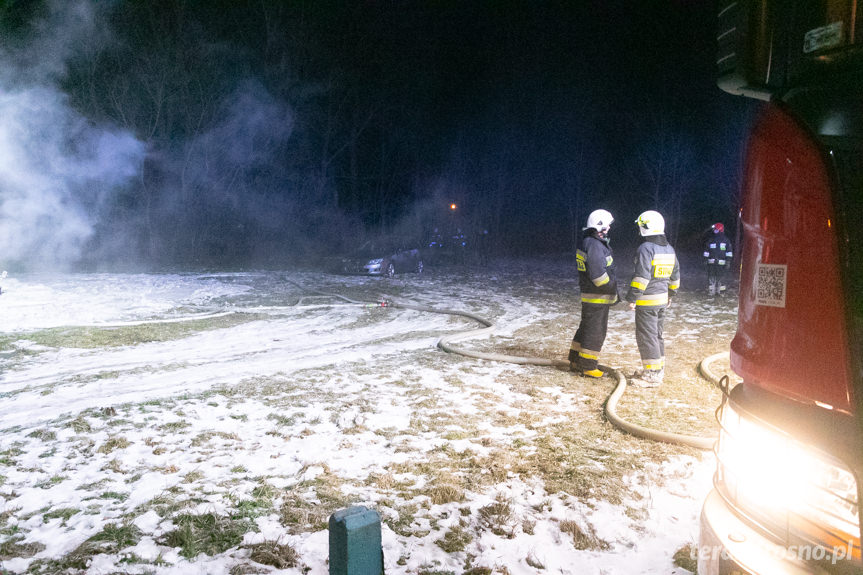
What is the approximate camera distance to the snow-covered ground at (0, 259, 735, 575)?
A: 10.2 ft

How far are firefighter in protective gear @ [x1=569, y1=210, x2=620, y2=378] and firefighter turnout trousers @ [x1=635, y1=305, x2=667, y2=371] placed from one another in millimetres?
464

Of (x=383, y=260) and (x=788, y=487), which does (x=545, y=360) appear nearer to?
(x=788, y=487)

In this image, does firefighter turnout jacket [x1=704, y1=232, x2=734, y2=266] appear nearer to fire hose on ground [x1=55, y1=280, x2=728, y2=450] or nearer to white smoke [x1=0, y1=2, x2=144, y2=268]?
fire hose on ground [x1=55, y1=280, x2=728, y2=450]

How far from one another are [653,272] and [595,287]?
0.73 m

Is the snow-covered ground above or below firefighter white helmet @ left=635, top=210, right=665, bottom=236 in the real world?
below

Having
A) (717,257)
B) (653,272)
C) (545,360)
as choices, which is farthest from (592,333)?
(717,257)

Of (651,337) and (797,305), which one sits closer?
(797,305)

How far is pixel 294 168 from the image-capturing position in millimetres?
34500

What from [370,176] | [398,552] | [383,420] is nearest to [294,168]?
[370,176]

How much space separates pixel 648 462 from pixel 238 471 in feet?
10.7

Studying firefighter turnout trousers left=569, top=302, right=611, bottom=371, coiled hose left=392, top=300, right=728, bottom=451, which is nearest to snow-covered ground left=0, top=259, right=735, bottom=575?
coiled hose left=392, top=300, right=728, bottom=451

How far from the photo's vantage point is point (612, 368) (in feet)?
23.1

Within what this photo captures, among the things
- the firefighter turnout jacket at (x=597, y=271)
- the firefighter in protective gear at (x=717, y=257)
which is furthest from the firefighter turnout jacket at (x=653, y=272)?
the firefighter in protective gear at (x=717, y=257)

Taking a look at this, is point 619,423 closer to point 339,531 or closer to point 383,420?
point 383,420
